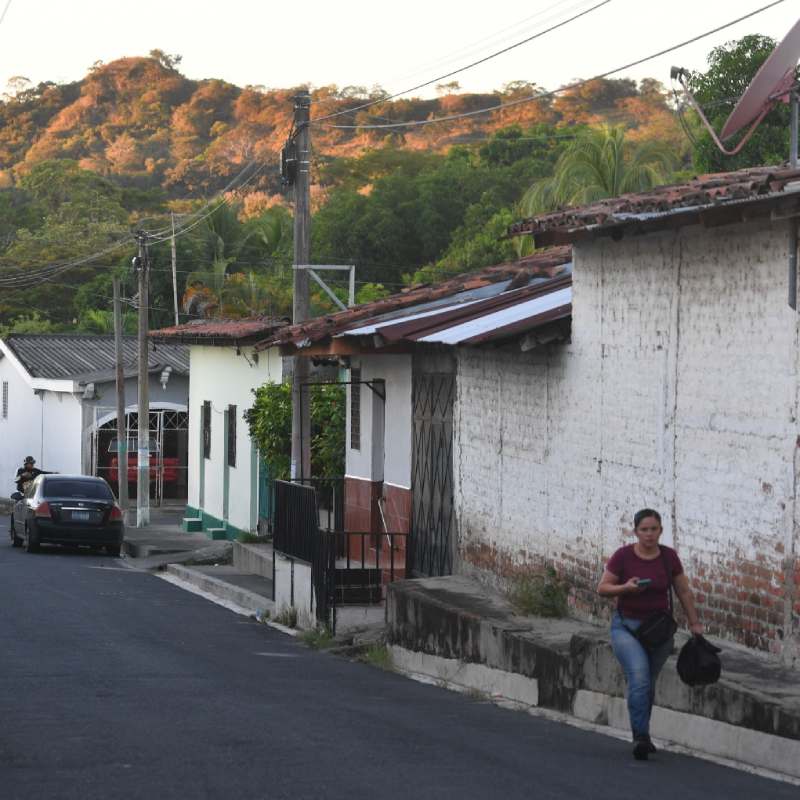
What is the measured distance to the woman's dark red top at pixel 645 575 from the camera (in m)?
8.91

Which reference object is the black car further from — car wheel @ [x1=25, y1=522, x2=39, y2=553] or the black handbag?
the black handbag

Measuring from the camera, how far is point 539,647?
11562 millimetres

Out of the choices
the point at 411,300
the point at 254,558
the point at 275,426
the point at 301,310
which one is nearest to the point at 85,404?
the point at 275,426

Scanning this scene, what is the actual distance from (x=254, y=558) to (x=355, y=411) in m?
→ 4.06

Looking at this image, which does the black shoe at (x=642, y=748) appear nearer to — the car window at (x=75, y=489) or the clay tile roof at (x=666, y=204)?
the clay tile roof at (x=666, y=204)

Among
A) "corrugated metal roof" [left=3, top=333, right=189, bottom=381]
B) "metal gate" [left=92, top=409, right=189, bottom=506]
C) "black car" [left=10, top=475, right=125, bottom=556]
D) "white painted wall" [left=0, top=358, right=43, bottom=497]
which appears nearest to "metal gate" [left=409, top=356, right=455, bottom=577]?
"black car" [left=10, top=475, right=125, bottom=556]

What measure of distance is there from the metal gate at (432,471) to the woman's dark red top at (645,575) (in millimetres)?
7203

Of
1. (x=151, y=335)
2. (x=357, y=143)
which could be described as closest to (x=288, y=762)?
(x=151, y=335)

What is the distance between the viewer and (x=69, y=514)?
2780 centimetres

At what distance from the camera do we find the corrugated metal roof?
42.8m

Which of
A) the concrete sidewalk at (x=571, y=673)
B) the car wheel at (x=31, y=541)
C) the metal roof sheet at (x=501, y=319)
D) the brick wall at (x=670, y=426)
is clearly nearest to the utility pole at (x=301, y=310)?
the concrete sidewalk at (x=571, y=673)

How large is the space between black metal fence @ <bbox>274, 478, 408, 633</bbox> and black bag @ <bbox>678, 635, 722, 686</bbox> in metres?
7.43

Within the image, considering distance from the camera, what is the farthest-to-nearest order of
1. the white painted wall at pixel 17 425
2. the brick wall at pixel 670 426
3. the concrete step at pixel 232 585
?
the white painted wall at pixel 17 425, the concrete step at pixel 232 585, the brick wall at pixel 670 426

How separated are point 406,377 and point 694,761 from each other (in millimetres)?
9284
